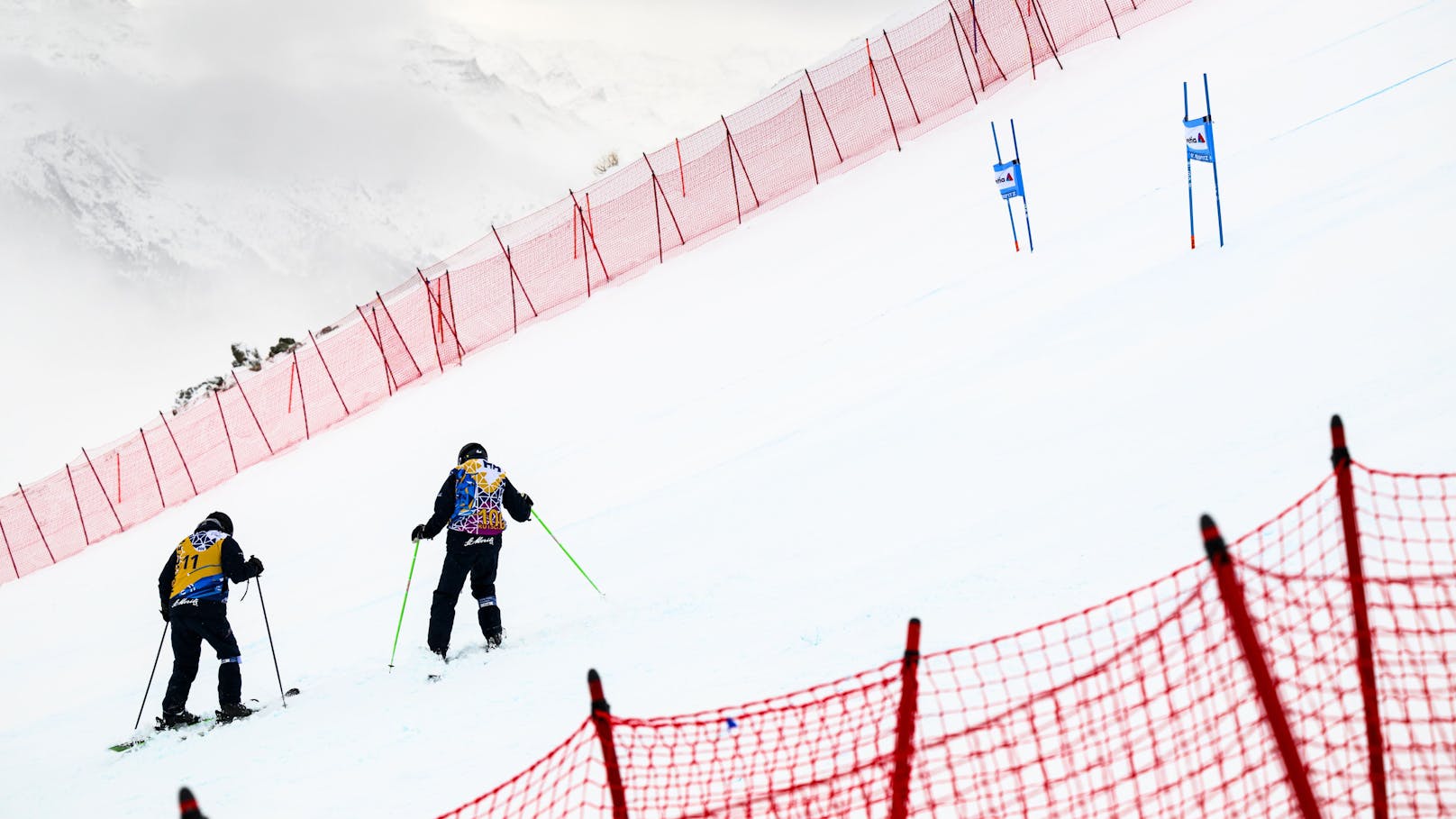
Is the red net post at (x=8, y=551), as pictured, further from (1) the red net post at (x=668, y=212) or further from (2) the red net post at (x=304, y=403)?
(1) the red net post at (x=668, y=212)

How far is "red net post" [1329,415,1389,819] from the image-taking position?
142 inches

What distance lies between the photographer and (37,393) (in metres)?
86.8

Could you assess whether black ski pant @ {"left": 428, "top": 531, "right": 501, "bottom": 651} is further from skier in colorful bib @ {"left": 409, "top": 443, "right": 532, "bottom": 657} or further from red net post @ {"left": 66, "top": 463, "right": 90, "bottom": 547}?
red net post @ {"left": 66, "top": 463, "right": 90, "bottom": 547}

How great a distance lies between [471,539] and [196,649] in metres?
1.87

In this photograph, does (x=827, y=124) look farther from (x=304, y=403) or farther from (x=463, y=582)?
(x=463, y=582)

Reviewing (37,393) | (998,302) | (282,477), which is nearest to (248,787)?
(998,302)

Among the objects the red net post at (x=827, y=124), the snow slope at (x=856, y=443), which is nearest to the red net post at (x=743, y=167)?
the red net post at (x=827, y=124)

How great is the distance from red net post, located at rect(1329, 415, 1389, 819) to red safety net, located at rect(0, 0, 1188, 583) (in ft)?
59.0

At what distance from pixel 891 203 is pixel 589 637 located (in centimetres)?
1262

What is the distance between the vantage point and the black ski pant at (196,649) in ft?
24.2

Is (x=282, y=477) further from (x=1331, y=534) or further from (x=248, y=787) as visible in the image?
(x=1331, y=534)

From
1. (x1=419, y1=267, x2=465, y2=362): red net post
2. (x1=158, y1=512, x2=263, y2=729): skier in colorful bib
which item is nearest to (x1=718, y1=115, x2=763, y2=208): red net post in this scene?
(x1=419, y1=267, x2=465, y2=362): red net post

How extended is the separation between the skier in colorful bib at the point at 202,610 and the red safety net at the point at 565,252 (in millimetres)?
12970

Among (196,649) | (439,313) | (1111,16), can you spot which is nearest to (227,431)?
(439,313)
